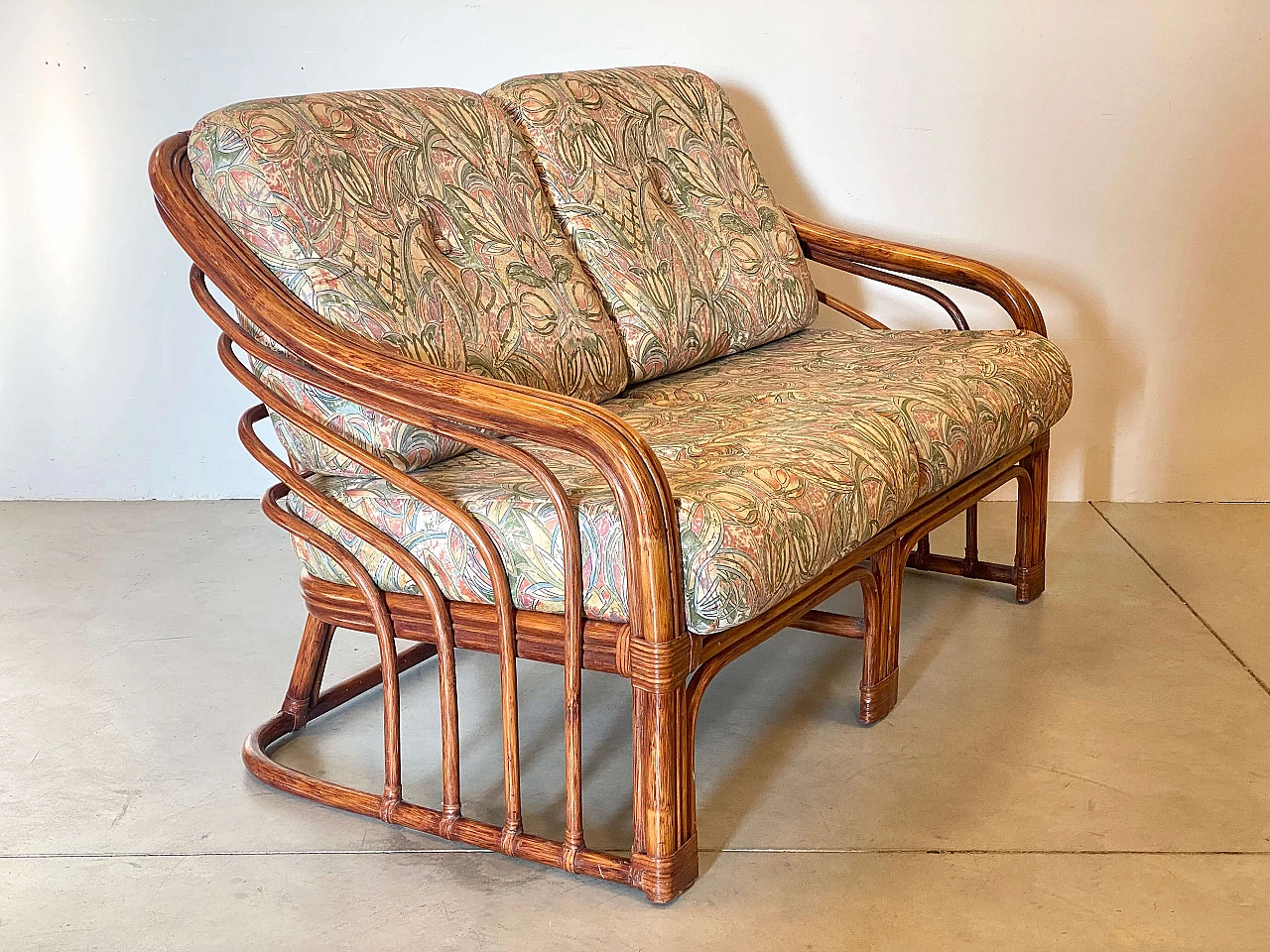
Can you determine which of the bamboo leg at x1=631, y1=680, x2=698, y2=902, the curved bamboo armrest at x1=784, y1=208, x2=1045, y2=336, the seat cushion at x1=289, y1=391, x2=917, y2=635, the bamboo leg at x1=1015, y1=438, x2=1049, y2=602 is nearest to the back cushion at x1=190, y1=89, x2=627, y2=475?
the seat cushion at x1=289, y1=391, x2=917, y2=635

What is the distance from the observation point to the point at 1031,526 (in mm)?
2812

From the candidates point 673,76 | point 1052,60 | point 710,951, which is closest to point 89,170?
point 673,76

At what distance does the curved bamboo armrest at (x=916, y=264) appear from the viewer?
2.79 m

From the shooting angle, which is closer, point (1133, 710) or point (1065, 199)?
point (1133, 710)

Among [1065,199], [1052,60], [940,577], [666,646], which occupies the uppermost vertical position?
[1052,60]

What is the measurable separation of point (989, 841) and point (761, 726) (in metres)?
0.50

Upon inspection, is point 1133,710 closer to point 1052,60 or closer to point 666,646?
point 666,646

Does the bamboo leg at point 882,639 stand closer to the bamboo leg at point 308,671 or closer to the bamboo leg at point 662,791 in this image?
the bamboo leg at point 662,791

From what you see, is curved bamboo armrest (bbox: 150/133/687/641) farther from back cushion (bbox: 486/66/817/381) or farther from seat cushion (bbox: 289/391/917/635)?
back cushion (bbox: 486/66/817/381)

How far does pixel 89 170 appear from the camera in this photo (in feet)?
11.5

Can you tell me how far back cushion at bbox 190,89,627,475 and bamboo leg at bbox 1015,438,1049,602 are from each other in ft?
3.17

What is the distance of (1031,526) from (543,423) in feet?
4.97

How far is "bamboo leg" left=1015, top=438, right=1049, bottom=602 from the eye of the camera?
2.79m

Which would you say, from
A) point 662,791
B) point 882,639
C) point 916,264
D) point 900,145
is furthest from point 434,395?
point 900,145
